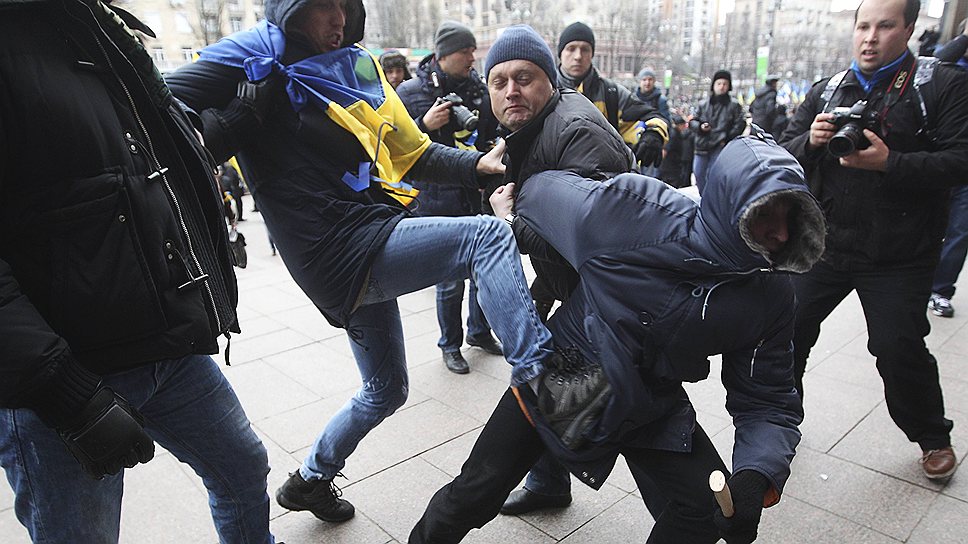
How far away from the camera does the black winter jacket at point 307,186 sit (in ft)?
6.88

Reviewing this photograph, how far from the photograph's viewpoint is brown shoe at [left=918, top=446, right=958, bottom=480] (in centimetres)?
282

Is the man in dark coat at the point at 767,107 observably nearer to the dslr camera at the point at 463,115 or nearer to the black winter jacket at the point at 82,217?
the dslr camera at the point at 463,115

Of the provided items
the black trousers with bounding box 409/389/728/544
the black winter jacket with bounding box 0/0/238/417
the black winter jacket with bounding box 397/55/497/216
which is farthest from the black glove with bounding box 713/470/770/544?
the black winter jacket with bounding box 397/55/497/216

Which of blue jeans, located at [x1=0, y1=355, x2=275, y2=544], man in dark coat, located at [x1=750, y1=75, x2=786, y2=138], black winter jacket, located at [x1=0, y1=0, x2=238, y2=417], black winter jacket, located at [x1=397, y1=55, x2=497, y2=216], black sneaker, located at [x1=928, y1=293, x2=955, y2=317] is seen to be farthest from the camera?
man in dark coat, located at [x1=750, y1=75, x2=786, y2=138]

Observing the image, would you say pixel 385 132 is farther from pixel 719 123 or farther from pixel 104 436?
pixel 719 123

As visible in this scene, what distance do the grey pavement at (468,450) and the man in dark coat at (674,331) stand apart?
0.81 metres

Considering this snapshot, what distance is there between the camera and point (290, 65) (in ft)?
6.99

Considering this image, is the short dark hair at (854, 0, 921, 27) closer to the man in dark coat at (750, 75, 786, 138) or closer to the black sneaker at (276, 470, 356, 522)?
the black sneaker at (276, 470, 356, 522)

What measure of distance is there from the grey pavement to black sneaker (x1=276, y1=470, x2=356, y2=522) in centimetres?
7

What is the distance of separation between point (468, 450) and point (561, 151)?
72.4 inches

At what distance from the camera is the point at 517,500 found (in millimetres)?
2715

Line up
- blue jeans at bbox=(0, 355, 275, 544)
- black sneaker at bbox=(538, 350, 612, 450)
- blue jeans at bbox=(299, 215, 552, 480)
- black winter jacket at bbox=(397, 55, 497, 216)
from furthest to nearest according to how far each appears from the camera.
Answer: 1. black winter jacket at bbox=(397, 55, 497, 216)
2. blue jeans at bbox=(299, 215, 552, 480)
3. black sneaker at bbox=(538, 350, 612, 450)
4. blue jeans at bbox=(0, 355, 275, 544)

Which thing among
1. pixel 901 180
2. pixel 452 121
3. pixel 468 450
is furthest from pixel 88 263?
pixel 452 121

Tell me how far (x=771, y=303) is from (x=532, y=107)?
3.17 ft
